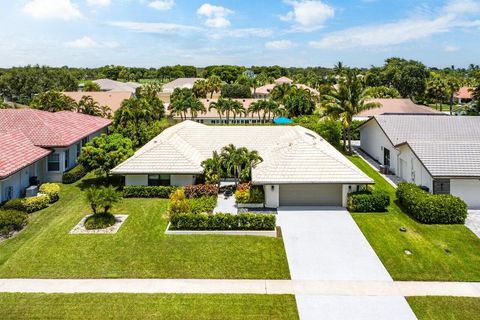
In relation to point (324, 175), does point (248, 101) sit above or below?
above

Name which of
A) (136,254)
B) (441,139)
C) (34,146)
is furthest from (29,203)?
(441,139)

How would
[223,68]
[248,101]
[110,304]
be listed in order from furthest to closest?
1. [223,68]
2. [248,101]
3. [110,304]

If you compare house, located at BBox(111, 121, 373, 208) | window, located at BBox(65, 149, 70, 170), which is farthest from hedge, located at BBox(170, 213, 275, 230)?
window, located at BBox(65, 149, 70, 170)

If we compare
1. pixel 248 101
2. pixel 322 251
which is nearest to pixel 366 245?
pixel 322 251

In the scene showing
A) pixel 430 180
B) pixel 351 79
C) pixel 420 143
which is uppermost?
pixel 351 79

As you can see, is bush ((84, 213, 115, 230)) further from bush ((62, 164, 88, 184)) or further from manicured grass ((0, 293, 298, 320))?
bush ((62, 164, 88, 184))

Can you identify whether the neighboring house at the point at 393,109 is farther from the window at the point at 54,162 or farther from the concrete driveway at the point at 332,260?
the window at the point at 54,162

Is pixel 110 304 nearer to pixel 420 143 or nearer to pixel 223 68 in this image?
pixel 420 143
